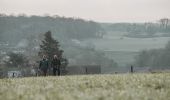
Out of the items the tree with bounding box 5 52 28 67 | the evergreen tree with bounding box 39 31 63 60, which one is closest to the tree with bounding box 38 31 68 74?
the evergreen tree with bounding box 39 31 63 60

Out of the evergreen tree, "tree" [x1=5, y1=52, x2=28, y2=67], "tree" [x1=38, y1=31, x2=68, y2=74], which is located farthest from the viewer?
"tree" [x1=5, y1=52, x2=28, y2=67]

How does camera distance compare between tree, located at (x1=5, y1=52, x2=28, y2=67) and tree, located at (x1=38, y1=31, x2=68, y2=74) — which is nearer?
tree, located at (x1=38, y1=31, x2=68, y2=74)

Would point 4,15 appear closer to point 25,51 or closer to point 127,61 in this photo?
point 25,51

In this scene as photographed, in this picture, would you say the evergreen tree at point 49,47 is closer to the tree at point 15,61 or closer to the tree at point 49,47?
the tree at point 49,47

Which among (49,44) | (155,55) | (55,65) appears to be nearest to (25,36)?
(155,55)

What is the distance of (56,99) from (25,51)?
16498 centimetres

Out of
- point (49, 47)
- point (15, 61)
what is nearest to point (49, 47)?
point (49, 47)

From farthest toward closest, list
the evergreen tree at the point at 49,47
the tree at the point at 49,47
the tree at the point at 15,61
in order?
the tree at the point at 15,61
the evergreen tree at the point at 49,47
the tree at the point at 49,47

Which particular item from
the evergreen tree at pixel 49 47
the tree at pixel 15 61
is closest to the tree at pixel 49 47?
the evergreen tree at pixel 49 47

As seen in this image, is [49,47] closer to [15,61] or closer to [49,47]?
[49,47]

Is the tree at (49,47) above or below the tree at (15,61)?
above

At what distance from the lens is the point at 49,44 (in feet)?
360

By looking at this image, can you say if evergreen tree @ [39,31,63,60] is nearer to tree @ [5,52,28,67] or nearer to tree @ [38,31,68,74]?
tree @ [38,31,68,74]

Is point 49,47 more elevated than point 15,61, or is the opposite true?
point 49,47
